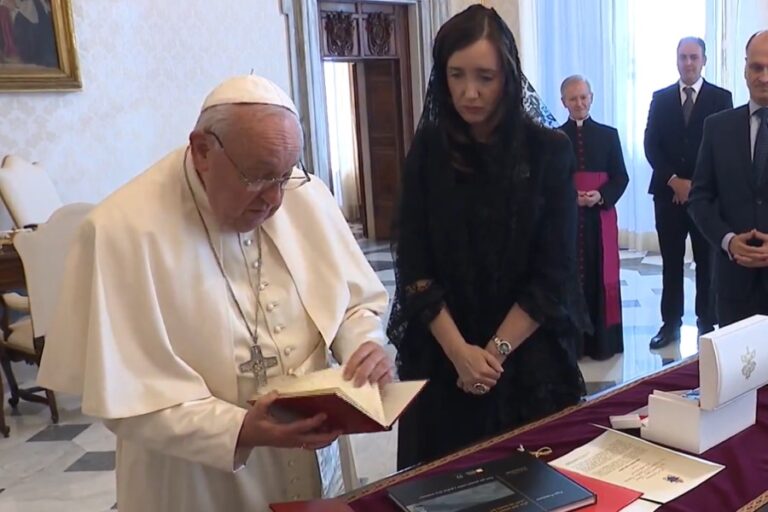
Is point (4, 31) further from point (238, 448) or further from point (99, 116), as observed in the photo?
point (238, 448)

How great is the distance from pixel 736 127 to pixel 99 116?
416 centimetres

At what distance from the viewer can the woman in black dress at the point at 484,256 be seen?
6.49 ft

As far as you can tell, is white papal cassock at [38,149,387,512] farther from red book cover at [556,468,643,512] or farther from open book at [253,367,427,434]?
red book cover at [556,468,643,512]

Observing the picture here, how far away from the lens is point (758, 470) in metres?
1.54

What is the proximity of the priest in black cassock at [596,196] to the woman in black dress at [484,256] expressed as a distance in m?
2.53

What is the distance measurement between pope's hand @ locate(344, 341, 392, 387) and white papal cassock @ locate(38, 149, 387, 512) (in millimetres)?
103

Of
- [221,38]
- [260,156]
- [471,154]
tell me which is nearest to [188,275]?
[260,156]

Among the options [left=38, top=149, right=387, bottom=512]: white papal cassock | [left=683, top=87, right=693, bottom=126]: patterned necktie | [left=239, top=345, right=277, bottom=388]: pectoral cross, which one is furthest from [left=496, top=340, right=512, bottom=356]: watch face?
[left=683, top=87, right=693, bottom=126]: patterned necktie

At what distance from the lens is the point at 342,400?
1.31 metres

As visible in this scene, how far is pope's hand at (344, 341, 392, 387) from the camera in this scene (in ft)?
4.96

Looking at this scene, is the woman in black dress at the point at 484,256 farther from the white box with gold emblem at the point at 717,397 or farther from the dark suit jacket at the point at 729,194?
the dark suit jacket at the point at 729,194

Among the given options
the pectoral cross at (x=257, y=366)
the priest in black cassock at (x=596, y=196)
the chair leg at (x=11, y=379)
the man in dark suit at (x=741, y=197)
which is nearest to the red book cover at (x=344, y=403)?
the pectoral cross at (x=257, y=366)

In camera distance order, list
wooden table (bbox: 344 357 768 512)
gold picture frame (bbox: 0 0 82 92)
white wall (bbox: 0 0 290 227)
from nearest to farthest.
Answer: wooden table (bbox: 344 357 768 512) → gold picture frame (bbox: 0 0 82 92) → white wall (bbox: 0 0 290 227)

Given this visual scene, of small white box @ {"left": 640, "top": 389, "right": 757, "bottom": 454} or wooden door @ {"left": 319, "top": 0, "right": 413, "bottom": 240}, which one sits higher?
wooden door @ {"left": 319, "top": 0, "right": 413, "bottom": 240}
